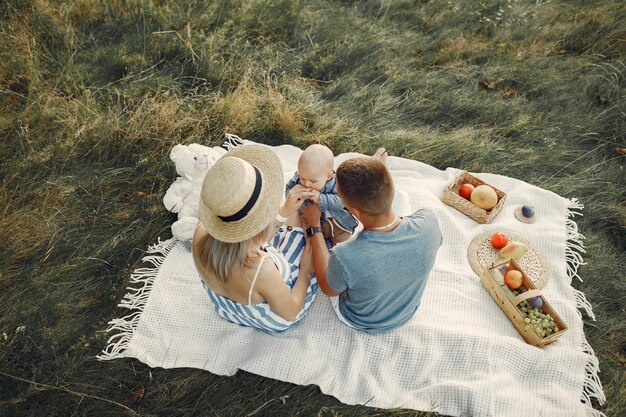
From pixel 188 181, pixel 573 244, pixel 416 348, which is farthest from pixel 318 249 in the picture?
pixel 573 244

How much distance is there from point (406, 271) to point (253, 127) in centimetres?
306

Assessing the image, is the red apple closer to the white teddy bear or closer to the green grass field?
the green grass field

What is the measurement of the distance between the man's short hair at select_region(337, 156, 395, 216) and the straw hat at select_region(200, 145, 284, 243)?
510mm

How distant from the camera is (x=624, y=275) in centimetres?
413

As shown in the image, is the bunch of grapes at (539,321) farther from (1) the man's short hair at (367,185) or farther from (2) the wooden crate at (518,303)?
(1) the man's short hair at (367,185)

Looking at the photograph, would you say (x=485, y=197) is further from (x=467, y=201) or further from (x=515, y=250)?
(x=515, y=250)

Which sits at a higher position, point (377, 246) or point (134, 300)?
point (377, 246)

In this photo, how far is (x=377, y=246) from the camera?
9.36ft

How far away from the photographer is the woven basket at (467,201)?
4.36 m

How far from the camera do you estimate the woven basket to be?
171 inches

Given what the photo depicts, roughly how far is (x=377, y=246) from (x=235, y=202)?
3.08 feet

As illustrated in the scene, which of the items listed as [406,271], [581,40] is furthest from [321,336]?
[581,40]

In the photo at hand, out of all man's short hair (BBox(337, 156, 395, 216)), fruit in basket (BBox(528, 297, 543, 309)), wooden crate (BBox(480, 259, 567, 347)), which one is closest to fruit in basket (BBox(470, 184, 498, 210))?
wooden crate (BBox(480, 259, 567, 347))

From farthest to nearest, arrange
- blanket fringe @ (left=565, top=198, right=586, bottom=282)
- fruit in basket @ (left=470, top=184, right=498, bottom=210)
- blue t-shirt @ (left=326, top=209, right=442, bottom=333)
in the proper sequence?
fruit in basket @ (left=470, top=184, right=498, bottom=210)
blanket fringe @ (left=565, top=198, right=586, bottom=282)
blue t-shirt @ (left=326, top=209, right=442, bottom=333)
